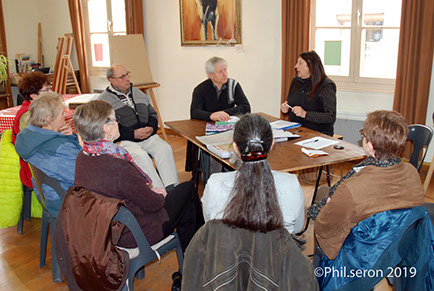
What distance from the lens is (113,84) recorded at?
371cm

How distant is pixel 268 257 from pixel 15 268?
2.24m

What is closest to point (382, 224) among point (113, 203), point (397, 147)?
point (397, 147)

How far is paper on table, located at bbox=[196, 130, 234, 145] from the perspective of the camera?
9.96 ft

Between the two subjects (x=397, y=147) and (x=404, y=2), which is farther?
(x=404, y=2)

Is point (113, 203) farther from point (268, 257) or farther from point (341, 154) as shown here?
point (341, 154)

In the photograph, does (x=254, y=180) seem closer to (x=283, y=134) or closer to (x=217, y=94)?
(x=283, y=134)

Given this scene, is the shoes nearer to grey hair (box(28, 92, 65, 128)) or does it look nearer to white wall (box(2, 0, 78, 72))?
grey hair (box(28, 92, 65, 128))

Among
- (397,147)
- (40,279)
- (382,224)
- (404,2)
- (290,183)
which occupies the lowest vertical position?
(40,279)

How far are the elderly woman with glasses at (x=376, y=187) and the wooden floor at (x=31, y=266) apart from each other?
1.08 metres

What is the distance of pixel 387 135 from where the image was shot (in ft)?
6.16

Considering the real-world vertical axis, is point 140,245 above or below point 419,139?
below

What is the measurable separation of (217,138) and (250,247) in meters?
1.74

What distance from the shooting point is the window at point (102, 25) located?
6539 mm

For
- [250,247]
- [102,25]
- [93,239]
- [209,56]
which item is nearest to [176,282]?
[93,239]
